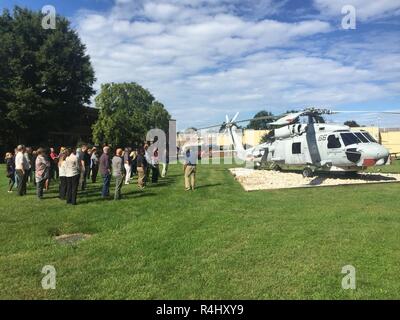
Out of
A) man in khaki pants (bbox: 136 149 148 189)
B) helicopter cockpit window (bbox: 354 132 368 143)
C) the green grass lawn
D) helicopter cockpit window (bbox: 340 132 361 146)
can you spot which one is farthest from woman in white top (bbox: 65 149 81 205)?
helicopter cockpit window (bbox: 354 132 368 143)

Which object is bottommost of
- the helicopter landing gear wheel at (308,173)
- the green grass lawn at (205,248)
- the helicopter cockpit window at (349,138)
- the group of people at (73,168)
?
the green grass lawn at (205,248)

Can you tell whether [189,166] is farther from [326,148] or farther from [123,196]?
[326,148]

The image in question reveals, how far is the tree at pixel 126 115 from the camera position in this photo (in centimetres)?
5566

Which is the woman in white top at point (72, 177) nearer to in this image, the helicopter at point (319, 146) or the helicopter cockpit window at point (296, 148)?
the helicopter at point (319, 146)

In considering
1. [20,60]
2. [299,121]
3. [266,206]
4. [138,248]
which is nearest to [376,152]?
[299,121]

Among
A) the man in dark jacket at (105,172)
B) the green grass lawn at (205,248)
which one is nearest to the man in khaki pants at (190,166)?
the man in dark jacket at (105,172)

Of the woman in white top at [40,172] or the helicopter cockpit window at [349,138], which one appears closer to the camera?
the woman in white top at [40,172]

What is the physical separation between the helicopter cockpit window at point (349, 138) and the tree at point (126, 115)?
129ft

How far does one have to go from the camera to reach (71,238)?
8961 mm

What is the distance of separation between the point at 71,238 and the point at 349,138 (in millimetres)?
13964

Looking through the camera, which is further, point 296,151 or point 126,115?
point 126,115

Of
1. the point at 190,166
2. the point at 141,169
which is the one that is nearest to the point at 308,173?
the point at 190,166

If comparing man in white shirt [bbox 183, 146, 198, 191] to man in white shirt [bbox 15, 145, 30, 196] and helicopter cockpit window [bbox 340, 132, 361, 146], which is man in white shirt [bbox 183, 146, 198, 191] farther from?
helicopter cockpit window [bbox 340, 132, 361, 146]
